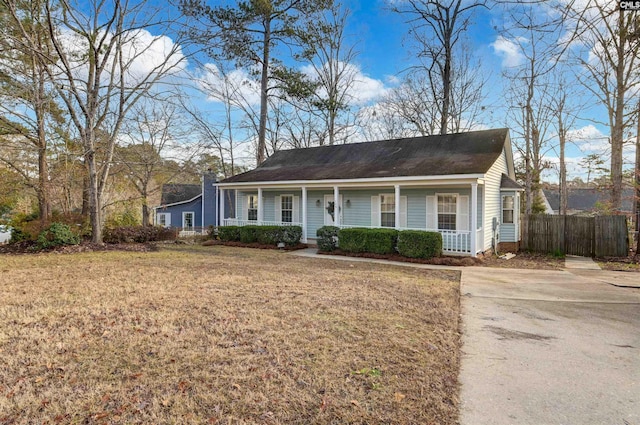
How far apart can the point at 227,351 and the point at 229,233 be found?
12.0 metres

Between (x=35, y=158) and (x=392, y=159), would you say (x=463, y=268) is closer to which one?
(x=392, y=159)

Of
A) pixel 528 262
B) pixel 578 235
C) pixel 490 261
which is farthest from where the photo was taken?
pixel 578 235

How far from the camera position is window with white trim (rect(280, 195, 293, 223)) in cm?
1600

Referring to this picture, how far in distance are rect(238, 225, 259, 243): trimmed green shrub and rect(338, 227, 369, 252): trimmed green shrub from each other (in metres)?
4.07

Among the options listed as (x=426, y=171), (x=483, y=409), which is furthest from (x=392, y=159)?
(x=483, y=409)

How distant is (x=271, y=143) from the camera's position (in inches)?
1046

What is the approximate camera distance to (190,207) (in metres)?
27.0

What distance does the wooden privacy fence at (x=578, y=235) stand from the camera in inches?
456

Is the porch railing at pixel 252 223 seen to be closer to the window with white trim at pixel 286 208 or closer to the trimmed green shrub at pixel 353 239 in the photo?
the window with white trim at pixel 286 208

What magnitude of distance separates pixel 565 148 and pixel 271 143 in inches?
829

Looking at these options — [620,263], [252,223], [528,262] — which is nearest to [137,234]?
[252,223]

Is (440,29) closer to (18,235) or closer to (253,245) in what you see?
(253,245)

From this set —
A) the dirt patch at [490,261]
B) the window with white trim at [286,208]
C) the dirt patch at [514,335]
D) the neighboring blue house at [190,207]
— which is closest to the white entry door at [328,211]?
the window with white trim at [286,208]

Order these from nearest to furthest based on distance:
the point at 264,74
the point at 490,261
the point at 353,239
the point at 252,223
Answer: the point at 490,261
the point at 353,239
the point at 252,223
the point at 264,74
